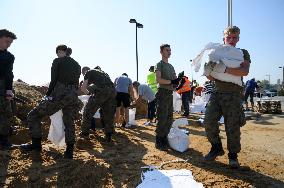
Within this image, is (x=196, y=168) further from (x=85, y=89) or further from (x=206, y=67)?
(x=85, y=89)

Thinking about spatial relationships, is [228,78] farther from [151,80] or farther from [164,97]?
[151,80]

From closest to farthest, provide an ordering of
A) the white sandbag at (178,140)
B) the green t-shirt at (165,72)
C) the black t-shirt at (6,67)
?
the black t-shirt at (6,67)
the white sandbag at (178,140)
the green t-shirt at (165,72)

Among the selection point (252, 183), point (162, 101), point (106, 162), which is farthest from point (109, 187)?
Answer: point (162, 101)

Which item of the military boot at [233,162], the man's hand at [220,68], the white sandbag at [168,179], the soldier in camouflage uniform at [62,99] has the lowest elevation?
the white sandbag at [168,179]

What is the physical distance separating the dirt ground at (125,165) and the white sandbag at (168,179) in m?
0.15

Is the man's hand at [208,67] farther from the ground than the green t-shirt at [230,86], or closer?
farther from the ground

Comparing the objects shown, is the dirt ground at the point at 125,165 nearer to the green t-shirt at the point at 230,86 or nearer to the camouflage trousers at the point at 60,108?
the camouflage trousers at the point at 60,108

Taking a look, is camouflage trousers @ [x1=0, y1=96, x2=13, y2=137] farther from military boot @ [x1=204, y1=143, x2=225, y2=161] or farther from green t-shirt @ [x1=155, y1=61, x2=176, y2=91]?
military boot @ [x1=204, y1=143, x2=225, y2=161]

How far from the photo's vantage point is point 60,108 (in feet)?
17.8

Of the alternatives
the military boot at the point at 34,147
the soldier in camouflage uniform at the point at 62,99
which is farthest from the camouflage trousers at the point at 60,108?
the military boot at the point at 34,147

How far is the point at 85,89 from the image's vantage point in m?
6.79

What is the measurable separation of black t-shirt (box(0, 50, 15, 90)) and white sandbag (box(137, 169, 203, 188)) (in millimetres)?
2948

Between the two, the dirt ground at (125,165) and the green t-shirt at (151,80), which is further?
the green t-shirt at (151,80)

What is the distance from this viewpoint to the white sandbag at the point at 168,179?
3.91 meters
